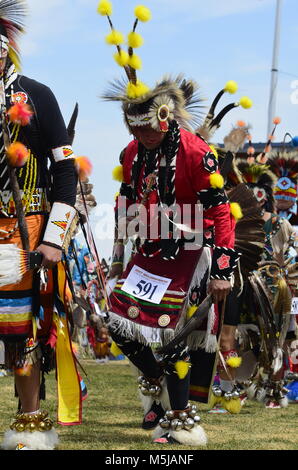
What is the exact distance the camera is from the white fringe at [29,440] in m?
3.79

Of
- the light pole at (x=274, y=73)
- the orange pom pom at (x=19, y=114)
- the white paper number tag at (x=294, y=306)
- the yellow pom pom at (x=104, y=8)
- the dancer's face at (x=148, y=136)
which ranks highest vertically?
the light pole at (x=274, y=73)

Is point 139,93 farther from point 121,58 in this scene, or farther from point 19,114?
point 19,114

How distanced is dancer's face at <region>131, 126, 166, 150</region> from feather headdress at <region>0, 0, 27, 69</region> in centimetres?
80

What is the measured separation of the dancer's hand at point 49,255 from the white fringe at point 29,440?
29.4 inches

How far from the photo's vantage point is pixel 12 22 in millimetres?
3934

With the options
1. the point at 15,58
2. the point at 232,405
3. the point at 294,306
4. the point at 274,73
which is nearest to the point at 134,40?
the point at 15,58

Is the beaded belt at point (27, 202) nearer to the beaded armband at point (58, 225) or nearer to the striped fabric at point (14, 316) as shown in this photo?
the beaded armband at point (58, 225)

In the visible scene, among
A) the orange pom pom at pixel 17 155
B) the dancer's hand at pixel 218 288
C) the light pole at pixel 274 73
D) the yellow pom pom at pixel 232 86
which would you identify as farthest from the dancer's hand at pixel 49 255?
the light pole at pixel 274 73

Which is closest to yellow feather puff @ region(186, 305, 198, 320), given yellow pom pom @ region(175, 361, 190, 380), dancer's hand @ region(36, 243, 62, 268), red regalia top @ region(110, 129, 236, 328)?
red regalia top @ region(110, 129, 236, 328)

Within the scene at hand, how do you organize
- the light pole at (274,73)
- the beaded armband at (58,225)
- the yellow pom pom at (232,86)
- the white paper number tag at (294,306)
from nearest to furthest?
the beaded armband at (58,225) < the yellow pom pom at (232,86) < the white paper number tag at (294,306) < the light pole at (274,73)

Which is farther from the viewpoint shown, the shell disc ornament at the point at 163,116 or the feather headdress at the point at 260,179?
the feather headdress at the point at 260,179

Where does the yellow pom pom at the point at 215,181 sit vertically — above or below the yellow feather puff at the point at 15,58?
below

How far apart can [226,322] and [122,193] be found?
1515 millimetres

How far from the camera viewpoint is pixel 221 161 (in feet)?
19.1
